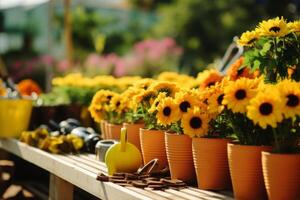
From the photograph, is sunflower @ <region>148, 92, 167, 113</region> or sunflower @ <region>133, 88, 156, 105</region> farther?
sunflower @ <region>133, 88, 156, 105</region>

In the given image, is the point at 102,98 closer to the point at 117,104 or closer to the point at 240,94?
the point at 117,104

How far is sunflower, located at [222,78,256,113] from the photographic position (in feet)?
7.25

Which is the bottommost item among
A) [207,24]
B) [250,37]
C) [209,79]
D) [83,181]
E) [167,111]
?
[83,181]

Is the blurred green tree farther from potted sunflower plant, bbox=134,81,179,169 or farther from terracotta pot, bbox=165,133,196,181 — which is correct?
terracotta pot, bbox=165,133,196,181

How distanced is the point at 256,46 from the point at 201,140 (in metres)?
0.44

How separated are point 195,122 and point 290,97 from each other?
0.47 metres

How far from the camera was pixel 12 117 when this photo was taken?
13.8ft

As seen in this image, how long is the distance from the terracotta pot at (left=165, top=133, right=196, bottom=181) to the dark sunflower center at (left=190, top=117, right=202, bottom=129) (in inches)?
5.4

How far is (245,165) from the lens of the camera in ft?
7.45

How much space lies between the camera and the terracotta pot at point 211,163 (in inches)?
96.7

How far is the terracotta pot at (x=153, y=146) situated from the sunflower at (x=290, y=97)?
0.84 metres

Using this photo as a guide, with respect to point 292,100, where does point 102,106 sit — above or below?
below

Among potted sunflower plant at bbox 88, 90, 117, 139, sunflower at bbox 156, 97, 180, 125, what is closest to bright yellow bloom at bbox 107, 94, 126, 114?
potted sunflower plant at bbox 88, 90, 117, 139

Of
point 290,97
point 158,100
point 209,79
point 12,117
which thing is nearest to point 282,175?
point 290,97
